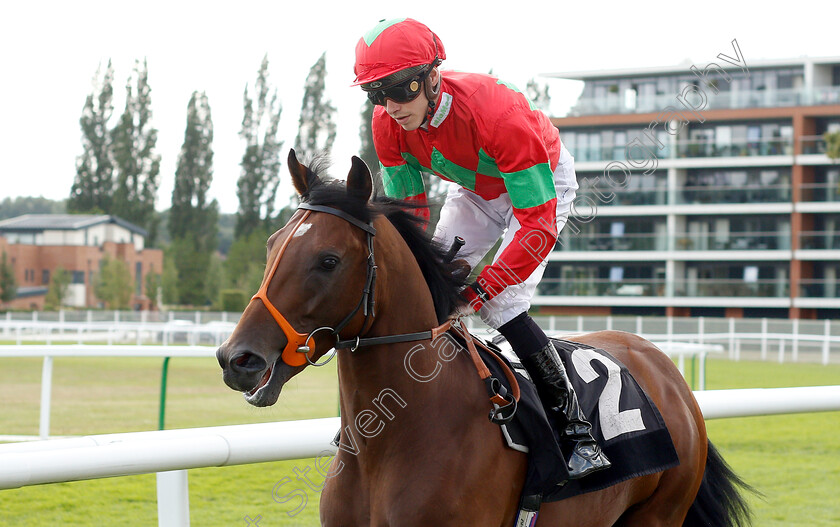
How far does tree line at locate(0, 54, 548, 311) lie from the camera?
38.3m

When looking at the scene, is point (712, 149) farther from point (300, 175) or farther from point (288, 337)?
point (288, 337)

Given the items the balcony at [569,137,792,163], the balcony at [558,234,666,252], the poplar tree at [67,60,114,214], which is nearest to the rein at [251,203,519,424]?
the balcony at [569,137,792,163]

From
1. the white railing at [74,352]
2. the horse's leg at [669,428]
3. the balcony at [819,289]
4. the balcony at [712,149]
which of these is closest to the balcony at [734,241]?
the balcony at [819,289]

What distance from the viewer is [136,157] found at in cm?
4247

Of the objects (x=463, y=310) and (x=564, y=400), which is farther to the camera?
(x=564, y=400)

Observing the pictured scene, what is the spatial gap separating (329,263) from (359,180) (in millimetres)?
264

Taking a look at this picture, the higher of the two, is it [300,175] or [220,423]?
[300,175]

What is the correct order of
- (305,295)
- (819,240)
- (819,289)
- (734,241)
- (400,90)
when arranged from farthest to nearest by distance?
(734,241)
(819,240)
(819,289)
(400,90)
(305,295)

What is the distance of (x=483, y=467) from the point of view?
2.22 metres

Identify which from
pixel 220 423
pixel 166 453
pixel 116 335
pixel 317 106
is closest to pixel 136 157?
pixel 317 106

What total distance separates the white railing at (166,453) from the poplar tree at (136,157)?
136 ft

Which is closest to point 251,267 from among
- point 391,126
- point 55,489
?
point 55,489

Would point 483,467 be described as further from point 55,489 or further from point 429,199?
point 55,489

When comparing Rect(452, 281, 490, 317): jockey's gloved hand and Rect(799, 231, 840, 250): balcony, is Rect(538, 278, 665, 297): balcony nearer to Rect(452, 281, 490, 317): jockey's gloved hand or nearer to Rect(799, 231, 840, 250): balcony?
Rect(799, 231, 840, 250): balcony
